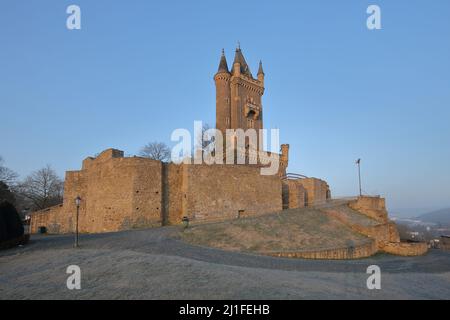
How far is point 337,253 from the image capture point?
53.8 feet

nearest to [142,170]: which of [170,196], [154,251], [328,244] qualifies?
[170,196]

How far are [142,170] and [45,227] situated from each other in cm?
1343

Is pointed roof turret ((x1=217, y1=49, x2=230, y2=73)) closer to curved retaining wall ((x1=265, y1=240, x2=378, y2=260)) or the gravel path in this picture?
curved retaining wall ((x1=265, y1=240, x2=378, y2=260))

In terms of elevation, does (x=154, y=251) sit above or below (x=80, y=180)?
below

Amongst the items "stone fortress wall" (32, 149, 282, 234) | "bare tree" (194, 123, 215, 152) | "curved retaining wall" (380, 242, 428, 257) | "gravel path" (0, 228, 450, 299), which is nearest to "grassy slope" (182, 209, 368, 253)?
"curved retaining wall" (380, 242, 428, 257)

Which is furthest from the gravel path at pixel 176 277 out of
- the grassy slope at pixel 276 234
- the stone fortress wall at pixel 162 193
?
the stone fortress wall at pixel 162 193

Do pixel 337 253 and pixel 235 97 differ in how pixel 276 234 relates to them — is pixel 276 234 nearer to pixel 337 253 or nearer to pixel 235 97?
pixel 337 253

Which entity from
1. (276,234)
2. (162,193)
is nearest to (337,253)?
(276,234)

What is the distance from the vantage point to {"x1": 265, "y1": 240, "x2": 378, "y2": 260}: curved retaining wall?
15.0 meters

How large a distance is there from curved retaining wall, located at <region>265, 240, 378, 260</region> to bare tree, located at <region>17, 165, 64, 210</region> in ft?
150

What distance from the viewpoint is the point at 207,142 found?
55.8 meters

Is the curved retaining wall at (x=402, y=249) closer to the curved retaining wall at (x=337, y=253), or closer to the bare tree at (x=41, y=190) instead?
the curved retaining wall at (x=337, y=253)

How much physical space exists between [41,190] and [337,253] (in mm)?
50854
